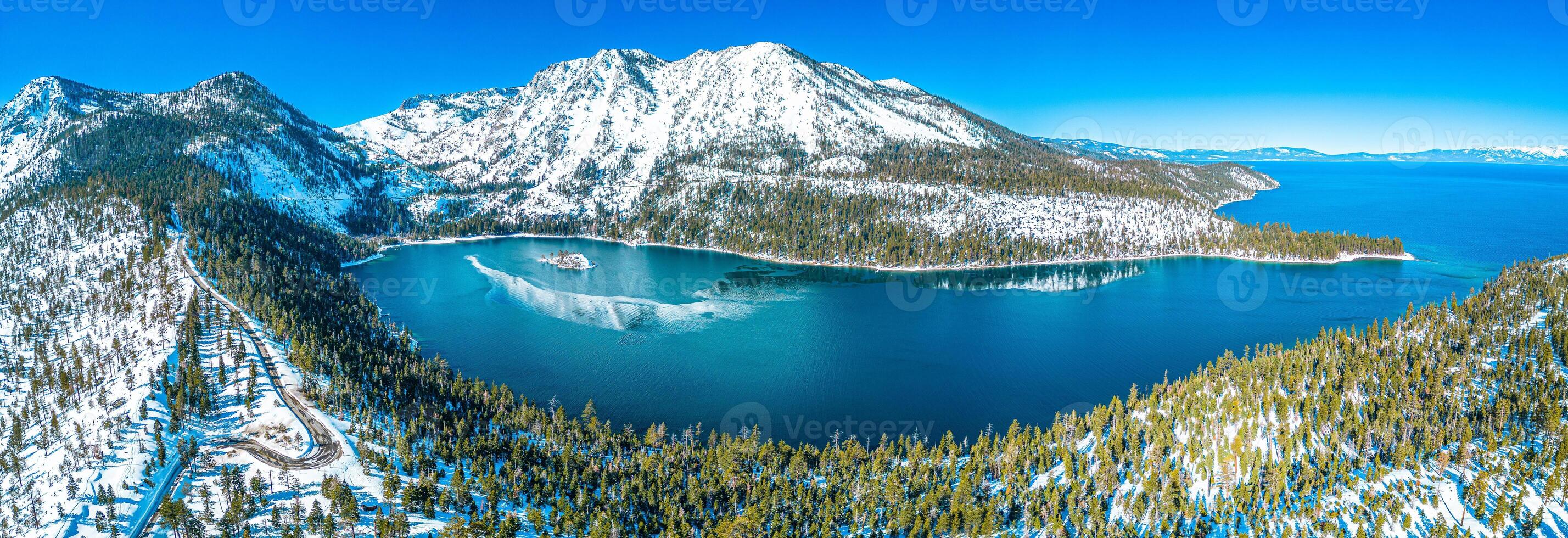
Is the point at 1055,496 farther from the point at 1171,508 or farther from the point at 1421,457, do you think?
the point at 1421,457

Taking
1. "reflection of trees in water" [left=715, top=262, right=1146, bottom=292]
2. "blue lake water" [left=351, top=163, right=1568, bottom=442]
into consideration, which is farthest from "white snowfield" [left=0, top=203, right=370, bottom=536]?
"reflection of trees in water" [left=715, top=262, right=1146, bottom=292]

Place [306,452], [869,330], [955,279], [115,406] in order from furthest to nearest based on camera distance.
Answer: [955,279] < [869,330] < [115,406] < [306,452]

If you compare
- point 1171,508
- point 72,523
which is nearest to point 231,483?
point 72,523

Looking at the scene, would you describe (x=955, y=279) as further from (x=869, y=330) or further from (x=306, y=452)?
(x=306, y=452)

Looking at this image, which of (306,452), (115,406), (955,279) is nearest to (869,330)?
(955,279)

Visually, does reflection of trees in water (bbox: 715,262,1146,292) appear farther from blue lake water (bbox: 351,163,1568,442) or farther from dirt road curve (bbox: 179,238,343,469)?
dirt road curve (bbox: 179,238,343,469)

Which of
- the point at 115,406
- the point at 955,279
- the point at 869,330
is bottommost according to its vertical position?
the point at 869,330

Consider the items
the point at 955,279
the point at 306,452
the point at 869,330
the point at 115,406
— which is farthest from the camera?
the point at 955,279
